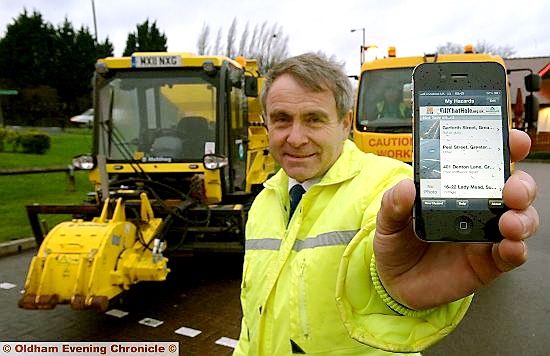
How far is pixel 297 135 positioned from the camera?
6.15ft

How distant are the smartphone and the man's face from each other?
2.02ft

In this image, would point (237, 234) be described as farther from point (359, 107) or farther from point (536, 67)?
point (536, 67)

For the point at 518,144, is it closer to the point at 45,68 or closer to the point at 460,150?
the point at 460,150

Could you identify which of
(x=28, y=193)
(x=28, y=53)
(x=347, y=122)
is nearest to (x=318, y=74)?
(x=347, y=122)

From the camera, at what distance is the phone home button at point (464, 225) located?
1.11 metres

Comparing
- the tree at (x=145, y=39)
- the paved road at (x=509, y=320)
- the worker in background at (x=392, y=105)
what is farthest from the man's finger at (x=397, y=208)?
the tree at (x=145, y=39)

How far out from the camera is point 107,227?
4570mm

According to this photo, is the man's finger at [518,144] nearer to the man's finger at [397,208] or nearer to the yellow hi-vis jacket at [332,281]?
the man's finger at [397,208]

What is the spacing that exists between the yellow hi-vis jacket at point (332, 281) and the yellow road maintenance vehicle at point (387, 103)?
18.2 feet

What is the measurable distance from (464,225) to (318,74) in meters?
0.87

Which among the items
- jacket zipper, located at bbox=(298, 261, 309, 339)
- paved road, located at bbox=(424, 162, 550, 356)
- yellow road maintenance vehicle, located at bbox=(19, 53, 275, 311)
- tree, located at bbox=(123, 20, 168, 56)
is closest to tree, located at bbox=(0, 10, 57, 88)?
tree, located at bbox=(123, 20, 168, 56)

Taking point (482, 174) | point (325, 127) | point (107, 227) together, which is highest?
point (325, 127)

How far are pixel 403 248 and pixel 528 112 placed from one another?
27.2ft

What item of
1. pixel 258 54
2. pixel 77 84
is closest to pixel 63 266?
pixel 258 54
